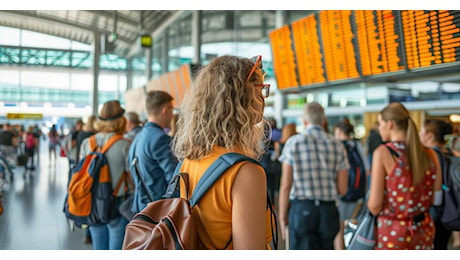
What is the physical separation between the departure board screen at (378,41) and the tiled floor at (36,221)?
12.0 ft

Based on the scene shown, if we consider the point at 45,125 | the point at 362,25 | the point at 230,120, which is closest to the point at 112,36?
the point at 45,125

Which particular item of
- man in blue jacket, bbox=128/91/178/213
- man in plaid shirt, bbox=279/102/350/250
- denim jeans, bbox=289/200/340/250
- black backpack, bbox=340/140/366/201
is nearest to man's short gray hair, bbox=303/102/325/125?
man in plaid shirt, bbox=279/102/350/250

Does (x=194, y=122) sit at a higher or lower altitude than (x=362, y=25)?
lower

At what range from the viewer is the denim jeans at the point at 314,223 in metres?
3.13

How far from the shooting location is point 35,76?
9.87 metres

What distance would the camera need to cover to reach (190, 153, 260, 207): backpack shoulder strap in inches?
46.6

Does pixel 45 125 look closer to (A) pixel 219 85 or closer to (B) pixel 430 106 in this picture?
(B) pixel 430 106

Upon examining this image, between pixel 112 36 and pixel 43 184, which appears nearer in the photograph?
pixel 43 184

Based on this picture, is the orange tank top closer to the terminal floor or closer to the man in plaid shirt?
the man in plaid shirt

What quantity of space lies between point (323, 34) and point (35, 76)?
7.96m

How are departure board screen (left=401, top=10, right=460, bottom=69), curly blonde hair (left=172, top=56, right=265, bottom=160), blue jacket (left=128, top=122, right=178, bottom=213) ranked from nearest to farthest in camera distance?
curly blonde hair (left=172, top=56, right=265, bottom=160) < blue jacket (left=128, top=122, right=178, bottom=213) < departure board screen (left=401, top=10, right=460, bottom=69)

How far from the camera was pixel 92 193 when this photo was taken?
9.96 ft

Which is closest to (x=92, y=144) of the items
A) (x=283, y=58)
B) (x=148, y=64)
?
(x=283, y=58)

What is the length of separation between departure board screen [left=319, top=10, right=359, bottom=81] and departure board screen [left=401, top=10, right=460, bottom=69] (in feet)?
2.29
